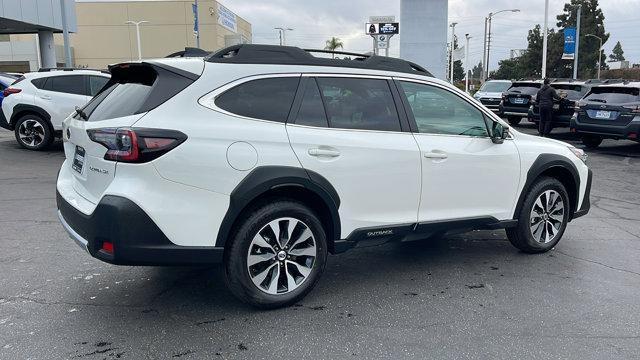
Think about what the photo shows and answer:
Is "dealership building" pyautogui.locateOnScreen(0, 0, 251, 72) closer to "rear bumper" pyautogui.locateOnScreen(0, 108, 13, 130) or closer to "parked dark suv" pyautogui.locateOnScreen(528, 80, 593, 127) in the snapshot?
"parked dark suv" pyautogui.locateOnScreen(528, 80, 593, 127)

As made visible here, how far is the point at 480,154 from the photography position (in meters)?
4.71

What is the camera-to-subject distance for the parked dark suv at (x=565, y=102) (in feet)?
51.6

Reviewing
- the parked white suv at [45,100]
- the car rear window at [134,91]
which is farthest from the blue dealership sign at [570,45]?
the car rear window at [134,91]

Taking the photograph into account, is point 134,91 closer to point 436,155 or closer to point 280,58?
point 280,58

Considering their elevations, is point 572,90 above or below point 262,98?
below

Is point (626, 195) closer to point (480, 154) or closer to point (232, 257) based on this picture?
point (480, 154)

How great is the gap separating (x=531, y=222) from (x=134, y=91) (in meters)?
3.70

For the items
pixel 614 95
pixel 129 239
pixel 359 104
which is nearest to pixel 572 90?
pixel 614 95

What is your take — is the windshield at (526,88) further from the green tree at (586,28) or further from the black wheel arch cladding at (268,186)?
the green tree at (586,28)

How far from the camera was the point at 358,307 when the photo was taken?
13.3 ft

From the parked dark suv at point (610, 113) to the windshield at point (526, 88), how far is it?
4803mm

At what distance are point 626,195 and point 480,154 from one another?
5113mm

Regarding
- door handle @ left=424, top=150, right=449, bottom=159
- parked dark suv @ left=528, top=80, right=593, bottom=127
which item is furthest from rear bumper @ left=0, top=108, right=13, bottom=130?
parked dark suv @ left=528, top=80, right=593, bottom=127

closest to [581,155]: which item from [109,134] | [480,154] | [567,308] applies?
[480,154]
